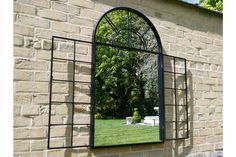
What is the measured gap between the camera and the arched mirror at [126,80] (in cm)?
267

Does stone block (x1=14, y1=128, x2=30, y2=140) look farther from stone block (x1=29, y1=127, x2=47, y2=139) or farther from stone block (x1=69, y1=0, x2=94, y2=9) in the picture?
stone block (x1=69, y1=0, x2=94, y2=9)

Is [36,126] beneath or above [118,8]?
beneath

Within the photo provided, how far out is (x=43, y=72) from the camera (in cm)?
236

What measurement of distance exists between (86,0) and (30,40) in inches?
25.6

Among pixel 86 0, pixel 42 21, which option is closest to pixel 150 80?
pixel 86 0

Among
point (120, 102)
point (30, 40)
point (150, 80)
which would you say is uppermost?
point (30, 40)

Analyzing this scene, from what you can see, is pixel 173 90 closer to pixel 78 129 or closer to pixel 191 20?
pixel 191 20

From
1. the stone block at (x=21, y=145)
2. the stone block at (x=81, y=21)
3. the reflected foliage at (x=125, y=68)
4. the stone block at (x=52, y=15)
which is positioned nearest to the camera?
the stone block at (x=21, y=145)

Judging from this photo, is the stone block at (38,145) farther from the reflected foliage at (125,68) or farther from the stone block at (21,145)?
the reflected foliage at (125,68)

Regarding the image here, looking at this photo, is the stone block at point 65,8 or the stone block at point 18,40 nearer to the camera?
the stone block at point 18,40

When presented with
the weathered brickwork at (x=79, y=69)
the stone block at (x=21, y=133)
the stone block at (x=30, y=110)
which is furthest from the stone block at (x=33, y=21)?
the stone block at (x=21, y=133)

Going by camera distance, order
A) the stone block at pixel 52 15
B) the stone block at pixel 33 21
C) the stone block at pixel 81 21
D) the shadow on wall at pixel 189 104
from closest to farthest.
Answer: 1. the stone block at pixel 33 21
2. the stone block at pixel 52 15
3. the stone block at pixel 81 21
4. the shadow on wall at pixel 189 104

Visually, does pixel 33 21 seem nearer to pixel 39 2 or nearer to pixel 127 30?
pixel 39 2

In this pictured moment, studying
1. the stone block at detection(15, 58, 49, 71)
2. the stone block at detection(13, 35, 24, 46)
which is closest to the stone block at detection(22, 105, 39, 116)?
the stone block at detection(15, 58, 49, 71)
